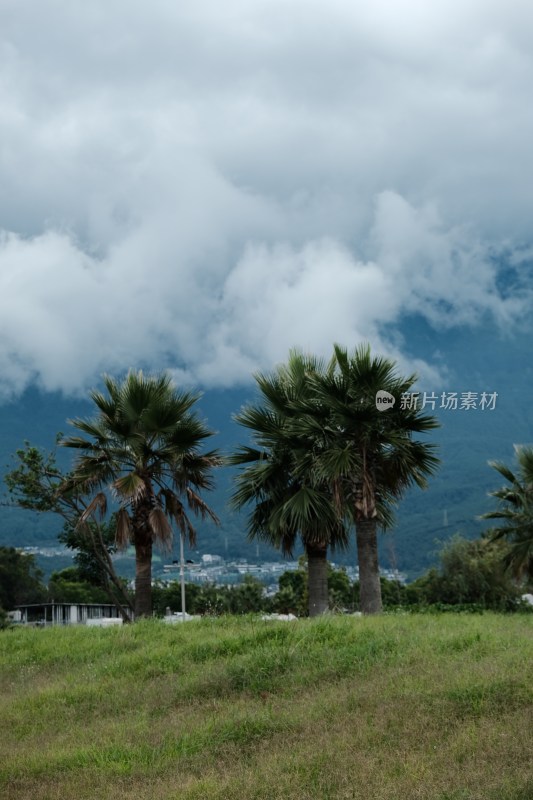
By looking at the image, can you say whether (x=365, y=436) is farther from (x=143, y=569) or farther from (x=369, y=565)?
(x=143, y=569)

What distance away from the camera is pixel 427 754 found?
9.35 m

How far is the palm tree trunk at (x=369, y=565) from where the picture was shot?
72.2 ft

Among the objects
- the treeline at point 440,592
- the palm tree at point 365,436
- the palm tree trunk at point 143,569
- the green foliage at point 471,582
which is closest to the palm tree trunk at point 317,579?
the palm tree at point 365,436

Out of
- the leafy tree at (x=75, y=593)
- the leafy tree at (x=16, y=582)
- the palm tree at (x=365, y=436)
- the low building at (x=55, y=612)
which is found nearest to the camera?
the palm tree at (x=365, y=436)

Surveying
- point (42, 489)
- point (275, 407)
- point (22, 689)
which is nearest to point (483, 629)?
point (22, 689)

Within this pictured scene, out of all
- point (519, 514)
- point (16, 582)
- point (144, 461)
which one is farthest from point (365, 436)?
point (16, 582)

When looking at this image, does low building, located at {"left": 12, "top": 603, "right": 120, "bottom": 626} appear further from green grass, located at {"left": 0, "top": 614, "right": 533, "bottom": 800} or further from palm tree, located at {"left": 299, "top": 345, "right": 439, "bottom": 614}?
green grass, located at {"left": 0, "top": 614, "right": 533, "bottom": 800}

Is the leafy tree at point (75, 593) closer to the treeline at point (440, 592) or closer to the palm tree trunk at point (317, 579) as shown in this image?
the treeline at point (440, 592)

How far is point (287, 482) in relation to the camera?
2519 centimetres

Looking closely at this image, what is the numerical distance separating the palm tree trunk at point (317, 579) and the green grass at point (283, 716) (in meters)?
6.84

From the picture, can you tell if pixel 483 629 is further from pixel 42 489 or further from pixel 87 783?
pixel 42 489

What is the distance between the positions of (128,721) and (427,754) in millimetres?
4637

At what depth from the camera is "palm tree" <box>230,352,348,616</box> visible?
77.6 ft

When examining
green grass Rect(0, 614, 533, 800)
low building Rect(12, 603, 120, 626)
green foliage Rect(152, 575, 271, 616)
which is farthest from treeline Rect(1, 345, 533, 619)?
low building Rect(12, 603, 120, 626)
